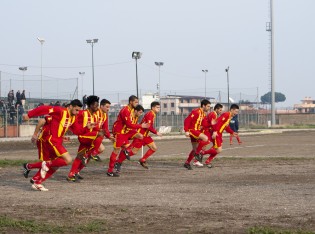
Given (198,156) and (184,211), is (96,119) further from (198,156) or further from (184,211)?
(184,211)

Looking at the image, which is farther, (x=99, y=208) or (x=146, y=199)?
(x=146, y=199)

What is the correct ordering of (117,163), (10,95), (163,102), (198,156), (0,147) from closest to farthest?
1. (117,163)
2. (198,156)
3. (0,147)
4. (10,95)
5. (163,102)

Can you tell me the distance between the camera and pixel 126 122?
66.7ft

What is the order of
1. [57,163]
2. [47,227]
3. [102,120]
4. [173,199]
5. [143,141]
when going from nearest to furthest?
[47,227] → [173,199] → [57,163] → [102,120] → [143,141]

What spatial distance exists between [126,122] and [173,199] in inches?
263

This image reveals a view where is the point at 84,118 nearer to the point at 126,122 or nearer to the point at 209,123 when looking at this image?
the point at 126,122

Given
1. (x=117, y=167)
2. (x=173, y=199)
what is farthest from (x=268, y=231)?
(x=117, y=167)

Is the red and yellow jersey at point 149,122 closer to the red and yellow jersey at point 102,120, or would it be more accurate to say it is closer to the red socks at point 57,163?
the red and yellow jersey at point 102,120

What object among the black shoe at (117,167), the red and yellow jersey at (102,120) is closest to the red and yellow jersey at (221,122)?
the black shoe at (117,167)

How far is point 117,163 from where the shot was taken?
20.1 m

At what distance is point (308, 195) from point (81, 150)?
20.1 ft

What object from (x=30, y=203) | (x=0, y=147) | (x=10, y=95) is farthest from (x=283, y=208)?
(x=10, y=95)

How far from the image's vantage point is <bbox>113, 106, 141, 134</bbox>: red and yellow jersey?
2031 cm

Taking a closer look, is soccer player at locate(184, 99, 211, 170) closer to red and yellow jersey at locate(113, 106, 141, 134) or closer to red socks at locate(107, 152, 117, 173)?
red and yellow jersey at locate(113, 106, 141, 134)
